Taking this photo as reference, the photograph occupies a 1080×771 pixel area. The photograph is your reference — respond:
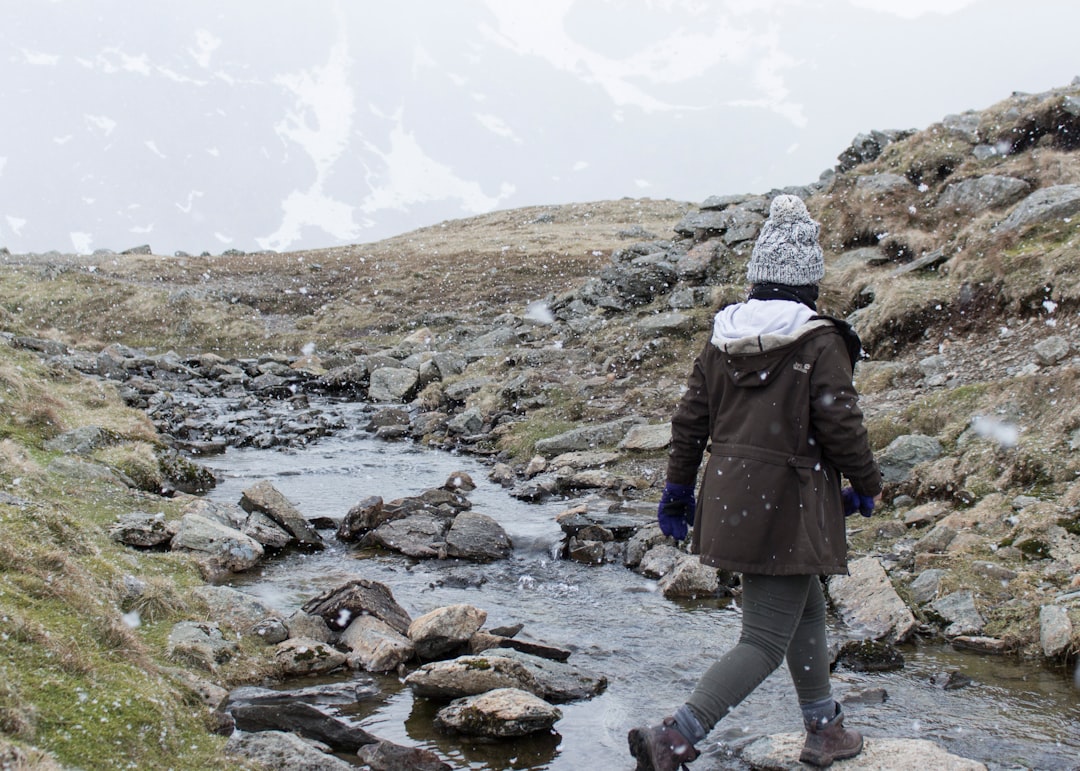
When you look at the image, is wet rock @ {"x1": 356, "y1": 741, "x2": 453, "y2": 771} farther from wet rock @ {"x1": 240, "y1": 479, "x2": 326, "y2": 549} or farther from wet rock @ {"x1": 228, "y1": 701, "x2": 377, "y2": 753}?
wet rock @ {"x1": 240, "y1": 479, "x2": 326, "y2": 549}

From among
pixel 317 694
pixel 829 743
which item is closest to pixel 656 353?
pixel 317 694

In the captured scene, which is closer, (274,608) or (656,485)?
(274,608)

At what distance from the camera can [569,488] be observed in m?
13.5

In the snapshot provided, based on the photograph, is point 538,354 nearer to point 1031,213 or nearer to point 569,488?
point 569,488

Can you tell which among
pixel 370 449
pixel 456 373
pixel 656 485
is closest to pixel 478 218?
pixel 456 373

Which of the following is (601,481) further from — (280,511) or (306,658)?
(306,658)

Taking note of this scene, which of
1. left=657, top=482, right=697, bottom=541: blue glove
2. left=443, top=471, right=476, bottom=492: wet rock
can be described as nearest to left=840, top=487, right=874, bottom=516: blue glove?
left=657, top=482, right=697, bottom=541: blue glove

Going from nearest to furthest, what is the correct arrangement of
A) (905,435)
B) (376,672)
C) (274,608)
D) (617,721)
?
(617,721) → (376,672) → (274,608) → (905,435)

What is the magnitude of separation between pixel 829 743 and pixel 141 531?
7040 millimetres

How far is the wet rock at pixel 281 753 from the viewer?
4684 millimetres

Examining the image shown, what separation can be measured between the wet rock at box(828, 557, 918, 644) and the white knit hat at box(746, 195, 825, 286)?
372 centimetres

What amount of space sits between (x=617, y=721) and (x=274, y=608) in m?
3.70

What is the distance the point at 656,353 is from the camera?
61.0 ft

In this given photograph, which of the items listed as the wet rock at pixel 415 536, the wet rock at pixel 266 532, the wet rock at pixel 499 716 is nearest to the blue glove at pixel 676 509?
the wet rock at pixel 499 716
